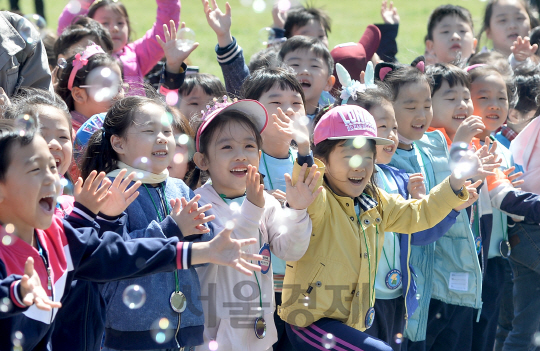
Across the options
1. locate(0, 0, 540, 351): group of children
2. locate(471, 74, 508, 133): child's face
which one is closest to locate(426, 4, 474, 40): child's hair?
locate(0, 0, 540, 351): group of children

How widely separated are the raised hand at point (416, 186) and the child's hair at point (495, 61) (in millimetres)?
1709

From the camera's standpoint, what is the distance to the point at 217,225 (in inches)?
111

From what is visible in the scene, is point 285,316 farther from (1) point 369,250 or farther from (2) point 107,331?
(2) point 107,331

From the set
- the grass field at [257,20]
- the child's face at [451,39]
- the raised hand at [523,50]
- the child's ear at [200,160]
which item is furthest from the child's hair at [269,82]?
the grass field at [257,20]

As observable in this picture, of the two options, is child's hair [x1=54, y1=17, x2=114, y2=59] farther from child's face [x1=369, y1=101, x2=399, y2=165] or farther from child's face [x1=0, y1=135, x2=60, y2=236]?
child's face [x1=0, y1=135, x2=60, y2=236]

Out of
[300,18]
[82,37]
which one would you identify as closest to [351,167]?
[82,37]

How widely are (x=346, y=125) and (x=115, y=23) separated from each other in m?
2.97

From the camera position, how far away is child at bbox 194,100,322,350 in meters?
2.71

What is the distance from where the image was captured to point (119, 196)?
2.40 meters

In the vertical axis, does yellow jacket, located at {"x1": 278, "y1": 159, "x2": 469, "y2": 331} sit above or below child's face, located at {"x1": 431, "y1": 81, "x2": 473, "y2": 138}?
below

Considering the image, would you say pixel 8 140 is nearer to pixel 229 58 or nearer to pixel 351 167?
pixel 351 167

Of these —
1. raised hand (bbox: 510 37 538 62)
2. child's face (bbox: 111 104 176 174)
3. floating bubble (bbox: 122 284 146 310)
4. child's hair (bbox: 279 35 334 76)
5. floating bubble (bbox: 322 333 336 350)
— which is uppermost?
child's hair (bbox: 279 35 334 76)

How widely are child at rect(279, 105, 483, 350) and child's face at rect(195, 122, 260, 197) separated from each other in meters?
0.27

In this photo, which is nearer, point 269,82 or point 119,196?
point 119,196
